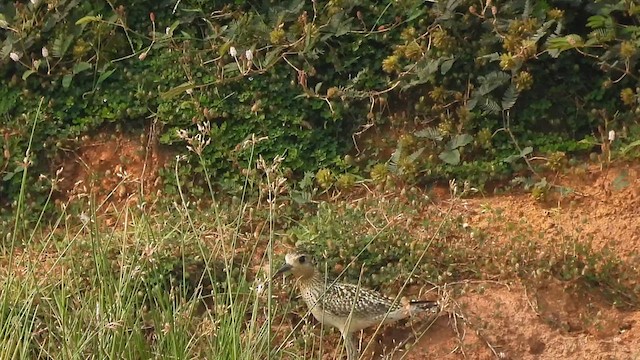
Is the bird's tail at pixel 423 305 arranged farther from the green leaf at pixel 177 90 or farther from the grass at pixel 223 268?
the green leaf at pixel 177 90

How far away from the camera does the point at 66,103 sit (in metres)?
7.80

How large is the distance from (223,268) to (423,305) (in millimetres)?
1241

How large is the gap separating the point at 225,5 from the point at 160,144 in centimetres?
109

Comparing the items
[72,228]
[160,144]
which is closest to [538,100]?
[160,144]

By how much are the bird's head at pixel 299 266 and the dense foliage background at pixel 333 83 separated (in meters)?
1.17

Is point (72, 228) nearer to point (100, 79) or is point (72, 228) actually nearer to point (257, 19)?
point (100, 79)

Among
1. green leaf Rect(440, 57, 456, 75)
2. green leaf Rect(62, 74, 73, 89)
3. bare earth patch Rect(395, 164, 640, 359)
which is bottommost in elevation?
bare earth patch Rect(395, 164, 640, 359)

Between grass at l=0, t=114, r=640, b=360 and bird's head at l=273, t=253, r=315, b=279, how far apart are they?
133 mm

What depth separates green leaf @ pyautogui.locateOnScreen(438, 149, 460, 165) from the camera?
7213 mm

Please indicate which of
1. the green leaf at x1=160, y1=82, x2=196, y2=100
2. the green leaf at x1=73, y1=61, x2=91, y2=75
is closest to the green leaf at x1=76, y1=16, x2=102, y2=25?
the green leaf at x1=73, y1=61, x2=91, y2=75

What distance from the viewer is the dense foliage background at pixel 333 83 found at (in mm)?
7285

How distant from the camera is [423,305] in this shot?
19.4 ft

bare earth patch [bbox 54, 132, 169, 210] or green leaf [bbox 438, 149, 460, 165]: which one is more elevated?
green leaf [bbox 438, 149, 460, 165]

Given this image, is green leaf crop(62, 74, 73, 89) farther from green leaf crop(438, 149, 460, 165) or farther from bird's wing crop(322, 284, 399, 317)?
bird's wing crop(322, 284, 399, 317)
